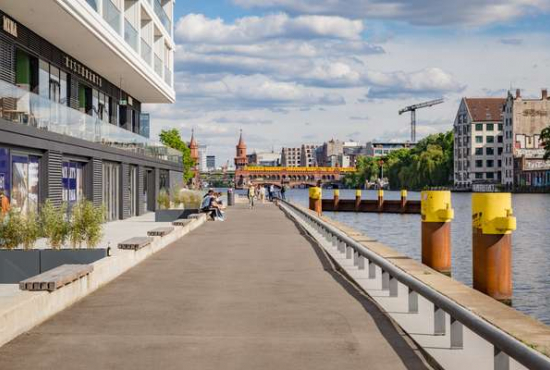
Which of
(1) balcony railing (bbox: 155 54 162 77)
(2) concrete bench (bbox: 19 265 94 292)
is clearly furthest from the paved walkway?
(1) balcony railing (bbox: 155 54 162 77)

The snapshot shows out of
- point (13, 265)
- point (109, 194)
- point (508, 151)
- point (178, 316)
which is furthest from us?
point (508, 151)

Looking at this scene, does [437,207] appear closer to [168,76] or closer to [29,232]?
[29,232]

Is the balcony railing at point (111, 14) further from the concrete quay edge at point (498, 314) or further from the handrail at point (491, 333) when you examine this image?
the handrail at point (491, 333)

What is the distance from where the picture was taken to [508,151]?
16375cm

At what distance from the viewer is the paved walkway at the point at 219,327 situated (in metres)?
8.25

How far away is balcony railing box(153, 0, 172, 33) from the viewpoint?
49.5 meters

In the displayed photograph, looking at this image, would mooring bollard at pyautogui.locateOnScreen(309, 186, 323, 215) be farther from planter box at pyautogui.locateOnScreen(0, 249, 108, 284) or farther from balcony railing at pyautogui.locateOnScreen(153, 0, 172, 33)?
planter box at pyautogui.locateOnScreen(0, 249, 108, 284)

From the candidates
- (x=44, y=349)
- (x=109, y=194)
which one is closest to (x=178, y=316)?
(x=44, y=349)

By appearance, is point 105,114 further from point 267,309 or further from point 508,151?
point 508,151

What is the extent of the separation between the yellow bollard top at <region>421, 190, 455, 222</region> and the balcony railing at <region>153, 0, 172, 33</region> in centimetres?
3308

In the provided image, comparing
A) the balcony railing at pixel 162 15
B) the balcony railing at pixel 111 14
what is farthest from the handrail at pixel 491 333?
the balcony railing at pixel 162 15

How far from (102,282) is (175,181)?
1804 inches

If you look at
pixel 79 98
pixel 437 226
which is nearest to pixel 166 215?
pixel 79 98

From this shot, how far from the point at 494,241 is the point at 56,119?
16871 mm
